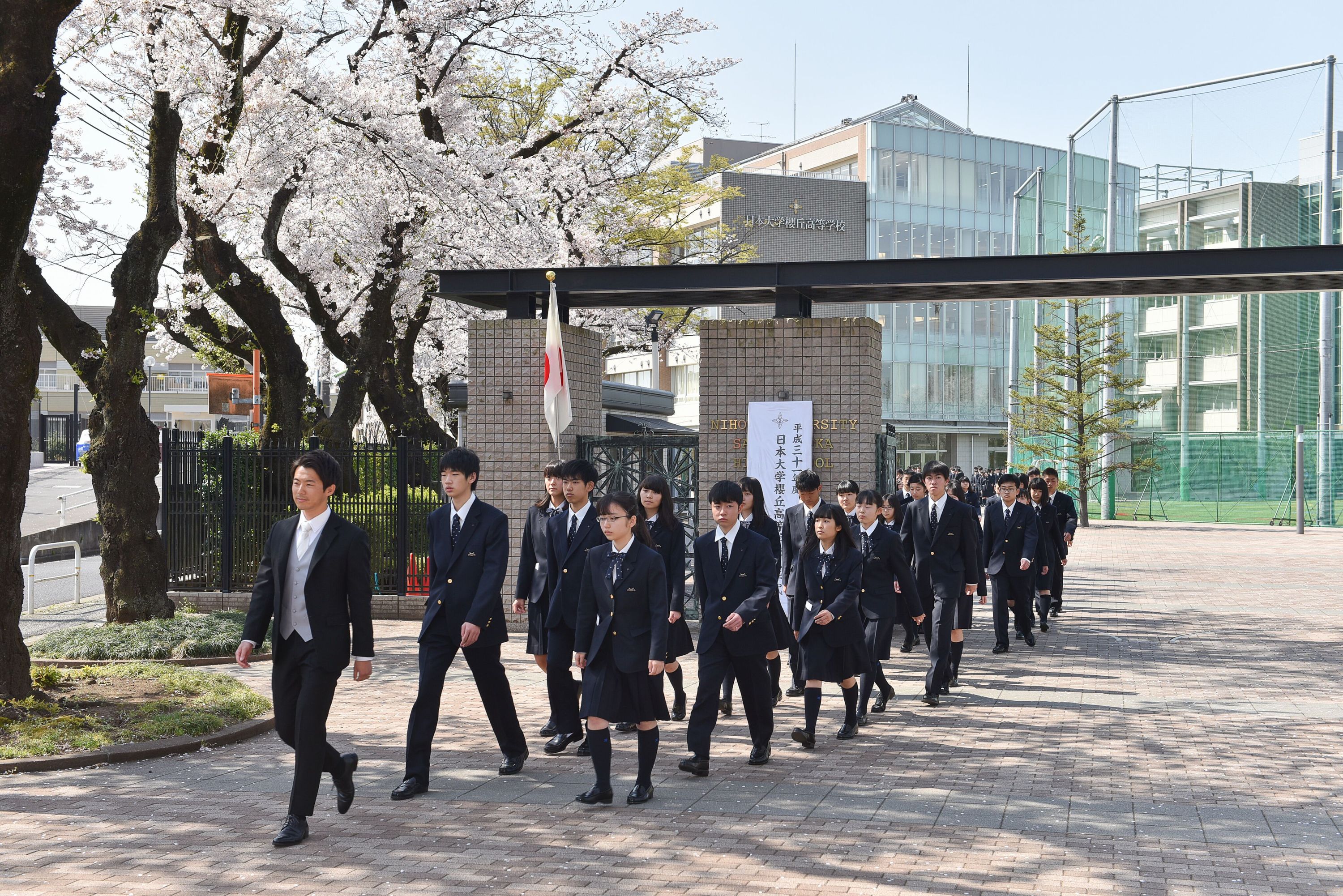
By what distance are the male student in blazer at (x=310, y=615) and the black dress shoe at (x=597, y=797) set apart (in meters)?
1.36

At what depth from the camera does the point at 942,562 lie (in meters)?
10.2

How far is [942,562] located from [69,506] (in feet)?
99.1

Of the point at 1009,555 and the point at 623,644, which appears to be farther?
the point at 1009,555

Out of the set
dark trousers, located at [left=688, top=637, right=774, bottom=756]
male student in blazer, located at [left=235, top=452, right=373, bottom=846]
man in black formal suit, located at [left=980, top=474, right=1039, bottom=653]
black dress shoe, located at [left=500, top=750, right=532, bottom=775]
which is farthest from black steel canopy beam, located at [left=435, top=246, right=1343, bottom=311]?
male student in blazer, located at [left=235, top=452, right=373, bottom=846]

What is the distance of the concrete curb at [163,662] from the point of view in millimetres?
11070

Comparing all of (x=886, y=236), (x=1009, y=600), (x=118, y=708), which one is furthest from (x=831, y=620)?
(x=886, y=236)

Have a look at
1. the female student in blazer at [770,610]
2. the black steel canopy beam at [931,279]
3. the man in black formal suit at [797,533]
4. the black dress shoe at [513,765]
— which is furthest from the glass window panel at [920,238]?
the black dress shoe at [513,765]

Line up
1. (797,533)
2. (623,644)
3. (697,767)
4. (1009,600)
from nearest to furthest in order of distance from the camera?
(623,644), (697,767), (797,533), (1009,600)

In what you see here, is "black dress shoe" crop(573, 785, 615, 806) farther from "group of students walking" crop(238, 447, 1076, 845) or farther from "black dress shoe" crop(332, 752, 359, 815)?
"black dress shoe" crop(332, 752, 359, 815)

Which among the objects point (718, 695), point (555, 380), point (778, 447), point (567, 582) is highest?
point (555, 380)

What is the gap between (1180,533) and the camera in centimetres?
3594

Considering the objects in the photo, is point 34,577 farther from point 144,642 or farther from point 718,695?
point 718,695

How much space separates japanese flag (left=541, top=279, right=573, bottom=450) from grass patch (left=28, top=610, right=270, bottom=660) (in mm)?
3594

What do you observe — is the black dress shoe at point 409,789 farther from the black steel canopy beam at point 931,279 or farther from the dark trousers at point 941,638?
the black steel canopy beam at point 931,279
